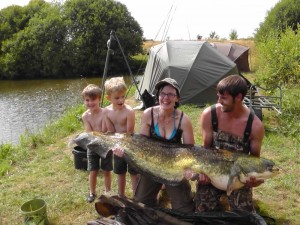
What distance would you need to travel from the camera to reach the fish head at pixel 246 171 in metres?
3.00

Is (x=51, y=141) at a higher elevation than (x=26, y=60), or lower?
lower

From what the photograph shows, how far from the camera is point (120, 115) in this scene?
3975 mm

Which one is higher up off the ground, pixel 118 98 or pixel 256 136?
pixel 118 98

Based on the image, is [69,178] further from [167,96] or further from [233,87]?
[233,87]

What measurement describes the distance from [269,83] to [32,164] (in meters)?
8.30

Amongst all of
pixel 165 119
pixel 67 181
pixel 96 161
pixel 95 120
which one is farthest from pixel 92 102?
pixel 67 181

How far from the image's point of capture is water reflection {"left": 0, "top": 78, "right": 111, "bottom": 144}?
12703 millimetres

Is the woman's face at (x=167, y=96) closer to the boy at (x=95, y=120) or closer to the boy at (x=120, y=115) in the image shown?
the boy at (x=120, y=115)

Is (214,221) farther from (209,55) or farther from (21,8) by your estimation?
(21,8)

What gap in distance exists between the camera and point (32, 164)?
6.27m

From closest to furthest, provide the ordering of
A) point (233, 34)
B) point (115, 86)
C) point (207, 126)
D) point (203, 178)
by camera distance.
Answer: point (203, 178), point (207, 126), point (115, 86), point (233, 34)

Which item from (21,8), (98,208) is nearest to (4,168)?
(98,208)

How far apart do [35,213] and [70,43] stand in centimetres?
2941

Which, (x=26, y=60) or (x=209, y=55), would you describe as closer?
(x=209, y=55)
